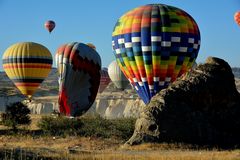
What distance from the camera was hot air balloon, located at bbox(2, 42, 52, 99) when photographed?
155ft

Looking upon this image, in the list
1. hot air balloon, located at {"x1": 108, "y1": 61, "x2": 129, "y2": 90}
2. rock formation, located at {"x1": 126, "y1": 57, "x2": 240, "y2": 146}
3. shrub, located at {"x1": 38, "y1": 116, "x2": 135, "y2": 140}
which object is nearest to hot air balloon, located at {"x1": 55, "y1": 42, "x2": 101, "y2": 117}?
shrub, located at {"x1": 38, "y1": 116, "x2": 135, "y2": 140}

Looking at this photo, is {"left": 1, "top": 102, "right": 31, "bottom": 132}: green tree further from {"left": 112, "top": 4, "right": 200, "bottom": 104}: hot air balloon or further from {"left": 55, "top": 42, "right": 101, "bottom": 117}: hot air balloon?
{"left": 112, "top": 4, "right": 200, "bottom": 104}: hot air balloon

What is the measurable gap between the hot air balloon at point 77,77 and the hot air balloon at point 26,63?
877 cm

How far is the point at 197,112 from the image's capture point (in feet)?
73.4

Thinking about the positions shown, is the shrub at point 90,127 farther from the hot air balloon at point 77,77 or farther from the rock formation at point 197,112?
the hot air balloon at point 77,77

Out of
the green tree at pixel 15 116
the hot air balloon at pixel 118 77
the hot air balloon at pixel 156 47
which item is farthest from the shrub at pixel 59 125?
the hot air balloon at pixel 118 77

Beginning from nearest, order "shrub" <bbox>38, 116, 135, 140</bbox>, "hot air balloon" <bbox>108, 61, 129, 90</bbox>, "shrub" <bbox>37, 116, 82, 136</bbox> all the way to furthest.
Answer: "shrub" <bbox>38, 116, 135, 140</bbox> < "shrub" <bbox>37, 116, 82, 136</bbox> < "hot air balloon" <bbox>108, 61, 129, 90</bbox>

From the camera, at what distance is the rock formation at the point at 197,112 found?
71.2 feet

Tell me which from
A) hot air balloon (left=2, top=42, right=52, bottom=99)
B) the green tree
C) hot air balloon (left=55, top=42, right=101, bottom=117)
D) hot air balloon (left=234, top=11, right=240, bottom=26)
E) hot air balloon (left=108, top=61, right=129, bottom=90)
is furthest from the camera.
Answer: hot air balloon (left=108, top=61, right=129, bottom=90)

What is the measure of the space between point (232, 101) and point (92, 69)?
17117mm

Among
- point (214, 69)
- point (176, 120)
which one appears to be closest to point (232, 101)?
point (214, 69)

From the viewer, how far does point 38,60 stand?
48.1 m

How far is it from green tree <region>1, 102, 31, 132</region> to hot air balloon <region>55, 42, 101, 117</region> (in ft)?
16.3

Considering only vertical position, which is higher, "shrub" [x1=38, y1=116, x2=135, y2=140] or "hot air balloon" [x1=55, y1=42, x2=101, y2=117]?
"hot air balloon" [x1=55, y1=42, x2=101, y2=117]
